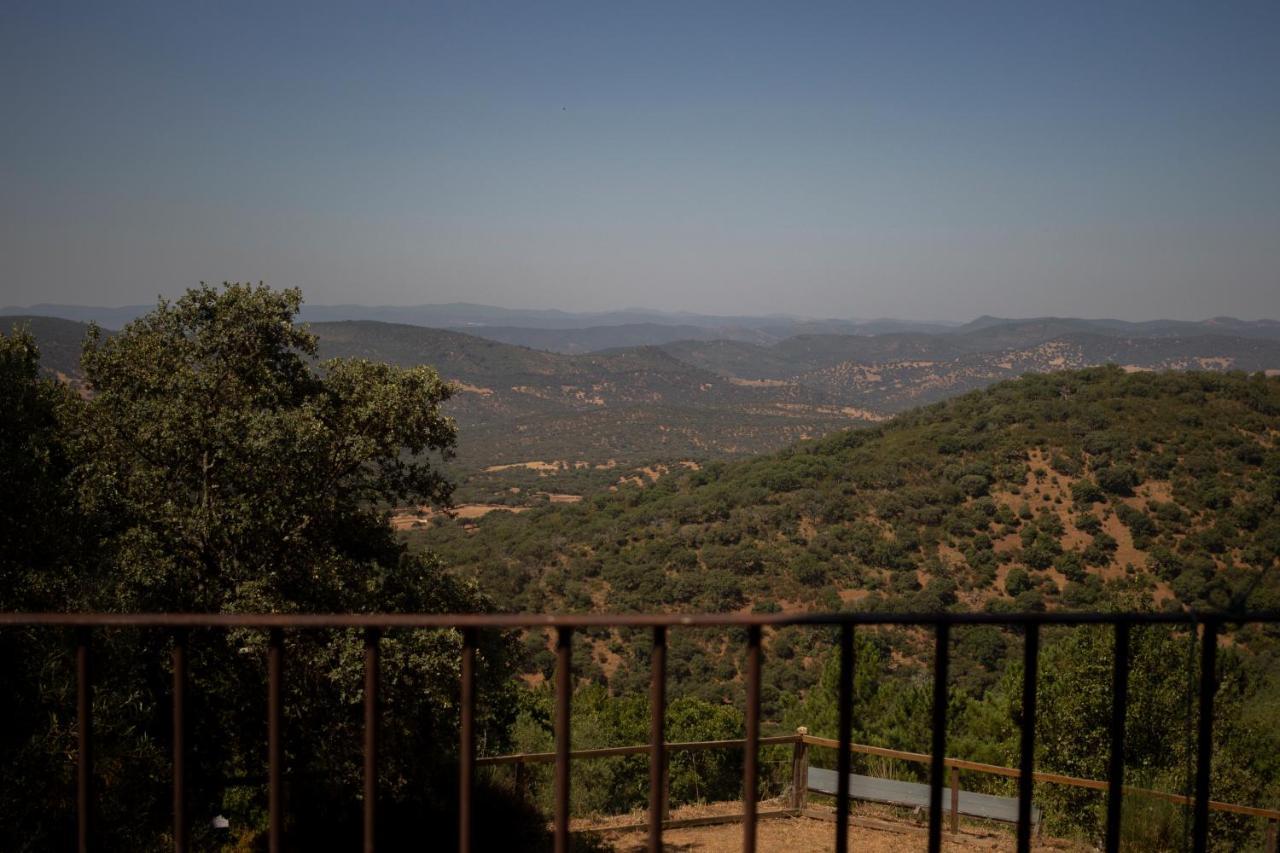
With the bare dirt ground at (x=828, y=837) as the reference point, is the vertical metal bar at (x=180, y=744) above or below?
above

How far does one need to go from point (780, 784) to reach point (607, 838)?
2.34m

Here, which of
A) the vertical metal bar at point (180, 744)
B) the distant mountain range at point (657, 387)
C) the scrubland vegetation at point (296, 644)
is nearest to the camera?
the vertical metal bar at point (180, 744)

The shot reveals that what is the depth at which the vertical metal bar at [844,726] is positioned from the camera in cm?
177

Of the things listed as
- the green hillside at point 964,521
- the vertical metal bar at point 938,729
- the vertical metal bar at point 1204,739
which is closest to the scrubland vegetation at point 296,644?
the vertical metal bar at point 1204,739

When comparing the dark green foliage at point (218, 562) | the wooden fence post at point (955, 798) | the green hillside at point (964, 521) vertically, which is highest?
the dark green foliage at point (218, 562)

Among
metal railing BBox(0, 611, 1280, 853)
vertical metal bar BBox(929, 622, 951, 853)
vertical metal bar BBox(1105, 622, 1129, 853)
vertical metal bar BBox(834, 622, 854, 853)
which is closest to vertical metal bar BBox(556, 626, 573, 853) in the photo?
metal railing BBox(0, 611, 1280, 853)

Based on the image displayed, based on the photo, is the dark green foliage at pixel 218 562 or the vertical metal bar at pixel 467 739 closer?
the vertical metal bar at pixel 467 739

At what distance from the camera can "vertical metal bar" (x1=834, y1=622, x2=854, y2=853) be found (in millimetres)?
1770

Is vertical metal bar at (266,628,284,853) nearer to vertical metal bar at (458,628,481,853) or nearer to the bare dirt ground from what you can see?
vertical metal bar at (458,628,481,853)

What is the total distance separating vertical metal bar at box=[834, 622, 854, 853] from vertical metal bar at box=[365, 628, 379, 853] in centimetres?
98

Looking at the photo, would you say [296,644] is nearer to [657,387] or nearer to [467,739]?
[467,739]

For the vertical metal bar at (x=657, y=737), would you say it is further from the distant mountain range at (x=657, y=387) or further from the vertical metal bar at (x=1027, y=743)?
the distant mountain range at (x=657, y=387)

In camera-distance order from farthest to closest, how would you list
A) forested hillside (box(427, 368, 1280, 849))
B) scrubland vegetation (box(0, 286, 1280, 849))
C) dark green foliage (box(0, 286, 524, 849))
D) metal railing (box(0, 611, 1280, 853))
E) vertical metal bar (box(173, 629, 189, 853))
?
forested hillside (box(427, 368, 1280, 849)) → dark green foliage (box(0, 286, 524, 849)) → scrubland vegetation (box(0, 286, 1280, 849)) → vertical metal bar (box(173, 629, 189, 853)) → metal railing (box(0, 611, 1280, 853))

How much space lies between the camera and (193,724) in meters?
7.83
